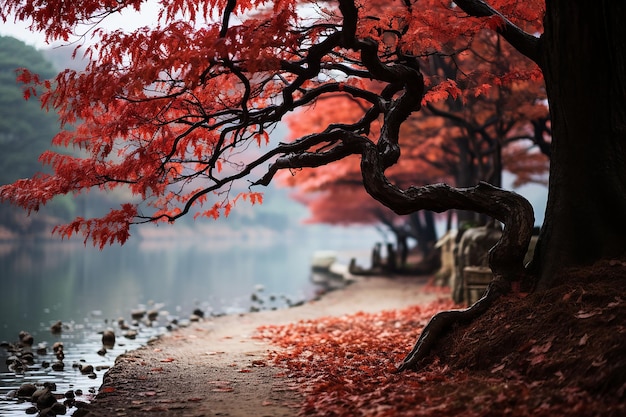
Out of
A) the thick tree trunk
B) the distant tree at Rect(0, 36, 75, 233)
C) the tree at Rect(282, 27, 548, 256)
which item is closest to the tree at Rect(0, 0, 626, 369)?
the thick tree trunk

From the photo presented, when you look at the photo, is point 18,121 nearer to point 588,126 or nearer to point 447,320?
point 447,320

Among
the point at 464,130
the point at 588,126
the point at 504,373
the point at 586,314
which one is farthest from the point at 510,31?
the point at 464,130

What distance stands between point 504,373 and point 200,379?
138 inches

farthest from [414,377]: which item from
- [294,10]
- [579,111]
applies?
[294,10]

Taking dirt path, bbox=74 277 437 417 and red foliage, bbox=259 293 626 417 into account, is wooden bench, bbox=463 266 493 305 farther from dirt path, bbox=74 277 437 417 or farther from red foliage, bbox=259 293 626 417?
dirt path, bbox=74 277 437 417

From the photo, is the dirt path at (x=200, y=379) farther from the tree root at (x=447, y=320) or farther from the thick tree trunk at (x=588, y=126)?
the thick tree trunk at (x=588, y=126)

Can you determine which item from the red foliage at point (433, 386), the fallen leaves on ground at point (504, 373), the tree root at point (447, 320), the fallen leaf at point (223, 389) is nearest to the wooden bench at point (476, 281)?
the red foliage at point (433, 386)

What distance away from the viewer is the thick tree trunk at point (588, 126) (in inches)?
261

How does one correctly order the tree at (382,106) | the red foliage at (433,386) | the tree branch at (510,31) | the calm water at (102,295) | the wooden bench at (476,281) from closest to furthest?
the red foliage at (433,386), the tree at (382,106), the tree branch at (510,31), the calm water at (102,295), the wooden bench at (476,281)

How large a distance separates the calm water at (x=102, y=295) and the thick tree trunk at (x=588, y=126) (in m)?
6.12

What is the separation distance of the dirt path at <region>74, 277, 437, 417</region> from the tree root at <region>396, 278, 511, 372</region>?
1.49 metres

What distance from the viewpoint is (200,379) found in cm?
735

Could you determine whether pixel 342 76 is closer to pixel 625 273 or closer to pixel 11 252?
pixel 625 273

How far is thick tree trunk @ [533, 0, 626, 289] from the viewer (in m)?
6.63
